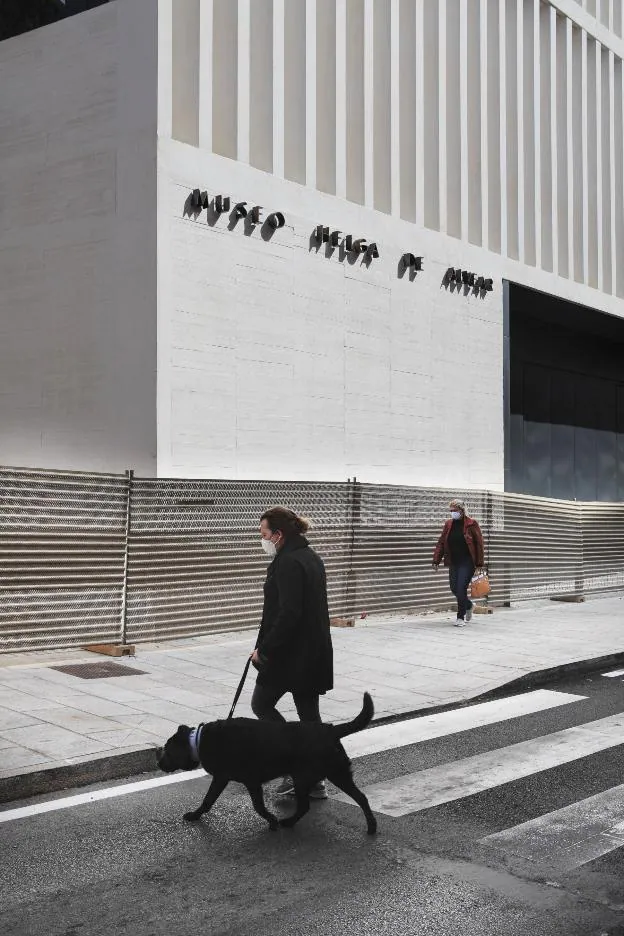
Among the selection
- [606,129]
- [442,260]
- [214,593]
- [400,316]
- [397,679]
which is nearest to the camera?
[397,679]

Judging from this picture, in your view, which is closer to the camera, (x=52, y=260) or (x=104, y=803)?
(x=104, y=803)

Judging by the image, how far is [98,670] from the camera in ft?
34.1

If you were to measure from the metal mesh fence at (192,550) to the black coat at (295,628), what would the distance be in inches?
207

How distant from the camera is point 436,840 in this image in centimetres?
550

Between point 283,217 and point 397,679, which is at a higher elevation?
point 283,217

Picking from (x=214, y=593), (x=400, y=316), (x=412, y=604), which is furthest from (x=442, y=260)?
(x=214, y=593)

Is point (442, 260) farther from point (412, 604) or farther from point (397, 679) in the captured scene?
point (397, 679)

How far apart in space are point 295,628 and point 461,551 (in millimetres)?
9465

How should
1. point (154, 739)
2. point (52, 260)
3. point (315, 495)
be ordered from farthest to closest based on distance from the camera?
point (52, 260) → point (315, 495) → point (154, 739)

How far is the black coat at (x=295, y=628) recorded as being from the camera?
6121 millimetres

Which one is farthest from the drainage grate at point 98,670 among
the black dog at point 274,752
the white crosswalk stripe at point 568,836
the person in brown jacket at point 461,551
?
the person in brown jacket at point 461,551

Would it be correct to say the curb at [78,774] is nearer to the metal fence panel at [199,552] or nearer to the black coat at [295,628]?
the black coat at [295,628]

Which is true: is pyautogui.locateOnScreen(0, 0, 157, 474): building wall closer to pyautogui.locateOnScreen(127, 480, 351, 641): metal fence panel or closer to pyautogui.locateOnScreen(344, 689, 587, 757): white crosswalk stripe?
pyautogui.locateOnScreen(127, 480, 351, 641): metal fence panel

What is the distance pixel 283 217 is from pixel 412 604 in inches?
261
